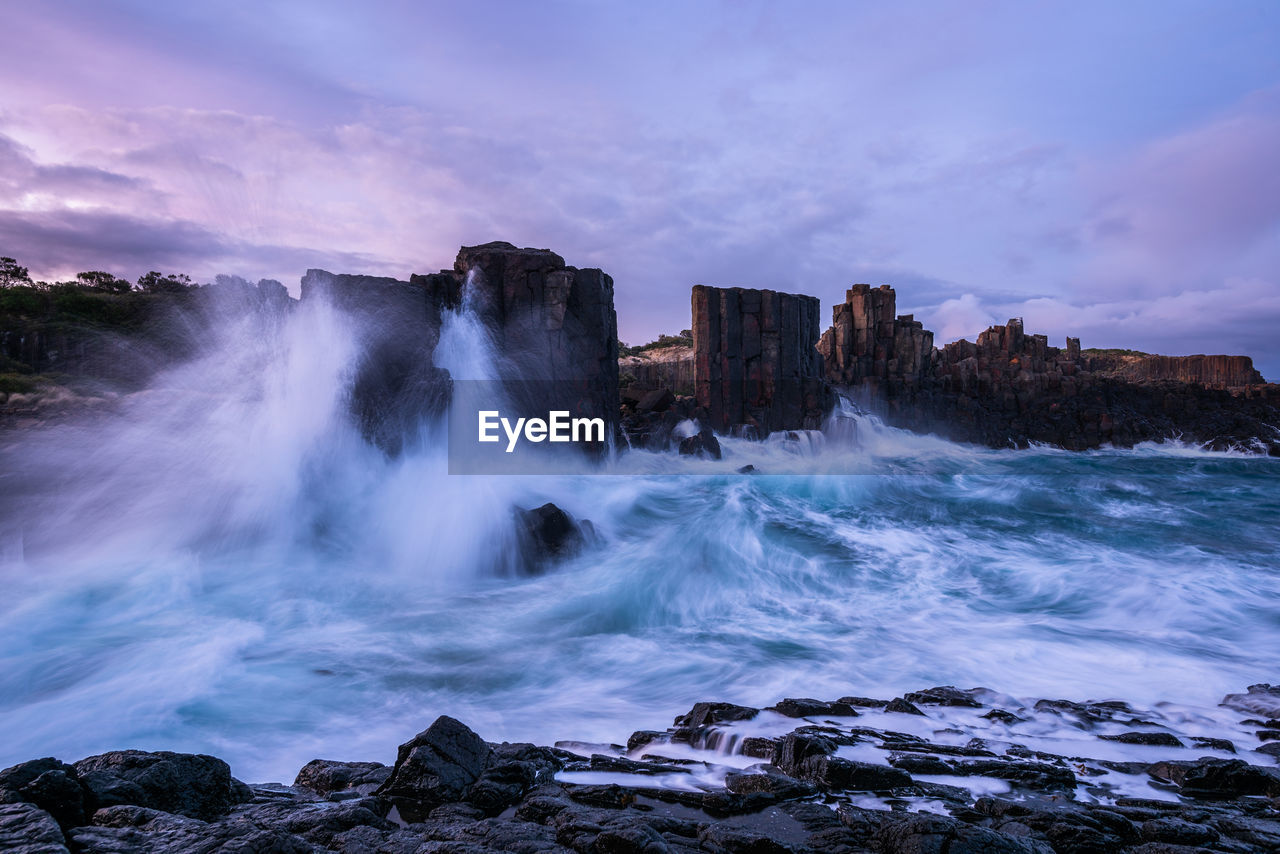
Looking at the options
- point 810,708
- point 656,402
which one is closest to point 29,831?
point 810,708

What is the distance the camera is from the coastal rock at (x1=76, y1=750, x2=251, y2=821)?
10.3 feet

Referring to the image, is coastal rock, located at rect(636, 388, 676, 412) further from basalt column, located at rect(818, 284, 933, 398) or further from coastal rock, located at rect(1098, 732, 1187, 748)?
coastal rock, located at rect(1098, 732, 1187, 748)

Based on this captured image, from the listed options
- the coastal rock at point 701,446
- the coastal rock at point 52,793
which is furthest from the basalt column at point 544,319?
the coastal rock at point 52,793

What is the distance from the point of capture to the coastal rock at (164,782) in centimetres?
313

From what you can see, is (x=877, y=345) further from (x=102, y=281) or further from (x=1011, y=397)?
(x=102, y=281)

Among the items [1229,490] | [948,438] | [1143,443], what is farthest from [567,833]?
[1143,443]

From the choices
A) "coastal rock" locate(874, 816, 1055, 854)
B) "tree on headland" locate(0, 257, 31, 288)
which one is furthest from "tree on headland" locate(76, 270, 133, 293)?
"coastal rock" locate(874, 816, 1055, 854)

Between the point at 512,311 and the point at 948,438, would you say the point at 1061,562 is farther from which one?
the point at 948,438

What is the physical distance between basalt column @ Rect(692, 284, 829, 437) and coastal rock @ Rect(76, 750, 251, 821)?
30434 mm

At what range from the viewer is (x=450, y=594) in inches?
406

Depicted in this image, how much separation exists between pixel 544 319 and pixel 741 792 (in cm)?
2033

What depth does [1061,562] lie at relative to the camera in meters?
12.5

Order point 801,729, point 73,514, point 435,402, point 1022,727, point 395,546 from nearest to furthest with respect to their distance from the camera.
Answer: point 801,729, point 1022,727, point 73,514, point 395,546, point 435,402

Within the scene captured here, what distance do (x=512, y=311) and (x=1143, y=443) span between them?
40.6 m
